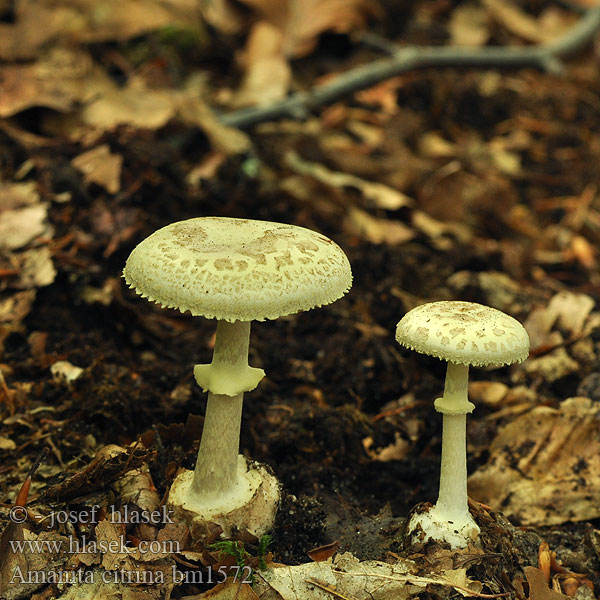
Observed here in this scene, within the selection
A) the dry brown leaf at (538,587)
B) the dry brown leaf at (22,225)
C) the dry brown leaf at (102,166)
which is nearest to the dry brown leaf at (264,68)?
the dry brown leaf at (102,166)

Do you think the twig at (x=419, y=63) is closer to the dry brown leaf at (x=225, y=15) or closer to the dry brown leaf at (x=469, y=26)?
the dry brown leaf at (x=469, y=26)

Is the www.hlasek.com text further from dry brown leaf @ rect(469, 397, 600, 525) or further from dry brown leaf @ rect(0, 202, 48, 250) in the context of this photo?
dry brown leaf @ rect(0, 202, 48, 250)

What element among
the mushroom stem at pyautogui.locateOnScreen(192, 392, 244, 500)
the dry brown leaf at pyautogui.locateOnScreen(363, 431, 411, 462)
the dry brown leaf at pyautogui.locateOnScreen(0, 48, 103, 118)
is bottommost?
the dry brown leaf at pyautogui.locateOnScreen(363, 431, 411, 462)

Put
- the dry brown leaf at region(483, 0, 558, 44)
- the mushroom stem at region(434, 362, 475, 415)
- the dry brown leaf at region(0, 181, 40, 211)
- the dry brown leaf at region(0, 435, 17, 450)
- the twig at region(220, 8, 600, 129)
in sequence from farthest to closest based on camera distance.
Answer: the dry brown leaf at region(483, 0, 558, 44) < the twig at region(220, 8, 600, 129) < the dry brown leaf at region(0, 181, 40, 211) < the dry brown leaf at region(0, 435, 17, 450) < the mushroom stem at region(434, 362, 475, 415)

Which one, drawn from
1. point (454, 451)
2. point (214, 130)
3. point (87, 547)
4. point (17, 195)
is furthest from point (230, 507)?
point (214, 130)

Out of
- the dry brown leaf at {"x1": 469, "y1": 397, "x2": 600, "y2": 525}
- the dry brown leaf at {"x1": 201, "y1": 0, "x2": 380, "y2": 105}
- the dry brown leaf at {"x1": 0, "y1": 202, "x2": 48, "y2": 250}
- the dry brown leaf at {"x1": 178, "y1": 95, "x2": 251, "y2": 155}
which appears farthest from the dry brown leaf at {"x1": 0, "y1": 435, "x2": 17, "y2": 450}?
the dry brown leaf at {"x1": 201, "y1": 0, "x2": 380, "y2": 105}

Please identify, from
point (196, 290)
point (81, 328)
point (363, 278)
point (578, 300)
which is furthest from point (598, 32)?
point (196, 290)

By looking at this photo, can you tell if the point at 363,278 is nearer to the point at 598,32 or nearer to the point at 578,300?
the point at 578,300
